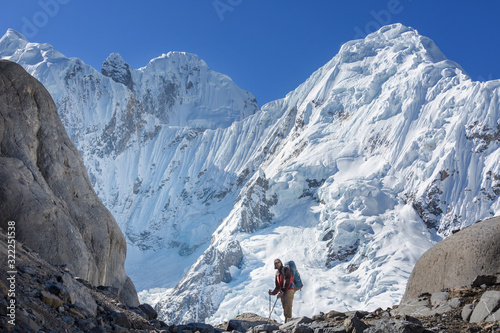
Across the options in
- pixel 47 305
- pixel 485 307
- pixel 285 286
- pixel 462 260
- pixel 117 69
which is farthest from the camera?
pixel 117 69

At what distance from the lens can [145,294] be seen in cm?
10225

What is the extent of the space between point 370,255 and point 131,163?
98.5m

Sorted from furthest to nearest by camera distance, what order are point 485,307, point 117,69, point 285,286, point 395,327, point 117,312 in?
point 117,69, point 285,286, point 117,312, point 485,307, point 395,327

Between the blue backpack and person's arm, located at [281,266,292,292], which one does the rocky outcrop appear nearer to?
person's arm, located at [281,266,292,292]

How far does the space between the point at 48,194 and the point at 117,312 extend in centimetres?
603

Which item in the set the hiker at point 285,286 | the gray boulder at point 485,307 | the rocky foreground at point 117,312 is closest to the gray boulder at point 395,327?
the rocky foreground at point 117,312

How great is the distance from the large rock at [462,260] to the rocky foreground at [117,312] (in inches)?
31.8

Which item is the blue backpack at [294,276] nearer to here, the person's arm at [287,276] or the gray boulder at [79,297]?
the person's arm at [287,276]

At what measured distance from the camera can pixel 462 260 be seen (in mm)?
11695

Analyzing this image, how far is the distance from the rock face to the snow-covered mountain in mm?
50047

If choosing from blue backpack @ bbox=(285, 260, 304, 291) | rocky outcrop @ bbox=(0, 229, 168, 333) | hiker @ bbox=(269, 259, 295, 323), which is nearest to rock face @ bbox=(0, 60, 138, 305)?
rocky outcrop @ bbox=(0, 229, 168, 333)

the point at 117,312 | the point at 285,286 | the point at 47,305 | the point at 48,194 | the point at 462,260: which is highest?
the point at 48,194

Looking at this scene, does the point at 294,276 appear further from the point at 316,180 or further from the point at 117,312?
the point at 316,180

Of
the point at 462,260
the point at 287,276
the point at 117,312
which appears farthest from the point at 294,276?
the point at 117,312
